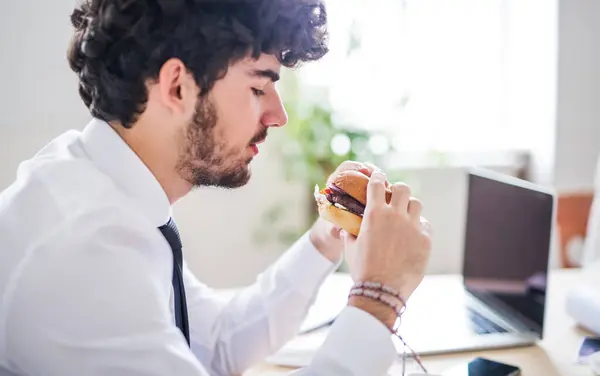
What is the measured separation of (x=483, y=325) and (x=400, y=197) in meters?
0.53

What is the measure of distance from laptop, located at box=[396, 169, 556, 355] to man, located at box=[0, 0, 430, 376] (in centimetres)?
33

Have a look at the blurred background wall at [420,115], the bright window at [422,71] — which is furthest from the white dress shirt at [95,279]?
the bright window at [422,71]

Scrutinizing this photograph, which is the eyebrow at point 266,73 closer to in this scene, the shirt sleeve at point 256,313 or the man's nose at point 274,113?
the man's nose at point 274,113

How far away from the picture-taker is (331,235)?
127cm

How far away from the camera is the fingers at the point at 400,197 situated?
0.98 m

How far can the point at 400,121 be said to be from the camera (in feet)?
9.25

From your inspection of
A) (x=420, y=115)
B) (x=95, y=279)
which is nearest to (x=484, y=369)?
(x=95, y=279)

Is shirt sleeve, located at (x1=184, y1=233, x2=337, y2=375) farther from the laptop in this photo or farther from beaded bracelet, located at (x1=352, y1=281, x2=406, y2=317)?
beaded bracelet, located at (x1=352, y1=281, x2=406, y2=317)

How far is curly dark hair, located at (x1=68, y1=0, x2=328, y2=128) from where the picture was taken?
0.92 metres

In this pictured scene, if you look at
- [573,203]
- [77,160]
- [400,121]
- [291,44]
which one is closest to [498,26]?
[400,121]

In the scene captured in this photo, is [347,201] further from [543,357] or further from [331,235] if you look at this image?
[543,357]

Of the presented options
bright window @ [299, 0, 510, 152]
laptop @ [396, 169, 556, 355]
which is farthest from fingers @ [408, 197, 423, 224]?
bright window @ [299, 0, 510, 152]

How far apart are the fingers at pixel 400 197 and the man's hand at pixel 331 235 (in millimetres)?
284

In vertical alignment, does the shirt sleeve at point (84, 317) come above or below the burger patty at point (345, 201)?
below
